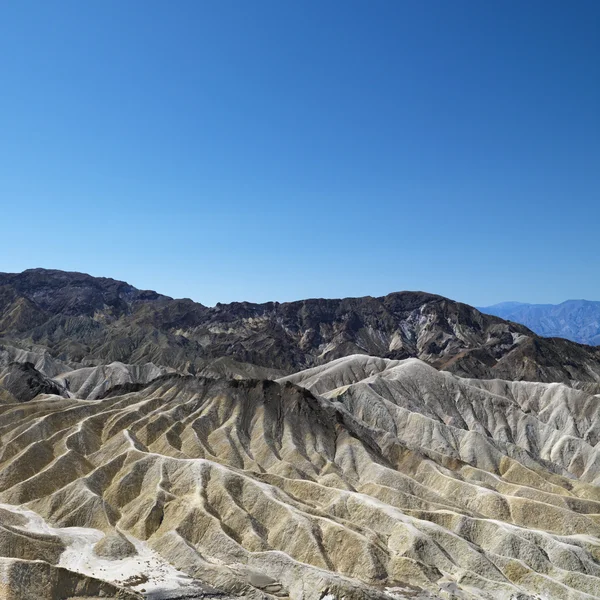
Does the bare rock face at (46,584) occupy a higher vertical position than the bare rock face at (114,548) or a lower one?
higher

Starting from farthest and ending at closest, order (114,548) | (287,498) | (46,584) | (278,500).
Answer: (287,498) < (278,500) < (114,548) < (46,584)

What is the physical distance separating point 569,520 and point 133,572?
205 ft

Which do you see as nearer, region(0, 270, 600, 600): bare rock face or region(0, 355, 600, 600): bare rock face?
region(0, 270, 600, 600): bare rock face

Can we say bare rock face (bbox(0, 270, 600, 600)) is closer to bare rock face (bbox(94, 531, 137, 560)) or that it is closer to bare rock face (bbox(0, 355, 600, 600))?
bare rock face (bbox(94, 531, 137, 560))

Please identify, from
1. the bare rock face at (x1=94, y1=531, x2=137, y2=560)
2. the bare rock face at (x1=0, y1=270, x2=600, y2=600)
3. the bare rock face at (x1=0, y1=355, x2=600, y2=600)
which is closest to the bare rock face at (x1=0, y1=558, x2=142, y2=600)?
the bare rock face at (x1=0, y1=270, x2=600, y2=600)

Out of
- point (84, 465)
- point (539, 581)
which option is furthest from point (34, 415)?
point (539, 581)

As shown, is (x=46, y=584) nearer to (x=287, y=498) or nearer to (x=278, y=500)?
(x=278, y=500)

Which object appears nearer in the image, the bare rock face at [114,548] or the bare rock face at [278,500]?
the bare rock face at [278,500]

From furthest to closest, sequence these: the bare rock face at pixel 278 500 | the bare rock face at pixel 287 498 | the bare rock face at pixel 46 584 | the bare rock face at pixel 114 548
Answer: the bare rock face at pixel 114 548
the bare rock face at pixel 287 498
the bare rock face at pixel 278 500
the bare rock face at pixel 46 584

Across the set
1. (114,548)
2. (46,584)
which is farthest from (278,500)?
(46,584)

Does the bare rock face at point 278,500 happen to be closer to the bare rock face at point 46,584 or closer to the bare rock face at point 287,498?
the bare rock face at point 46,584

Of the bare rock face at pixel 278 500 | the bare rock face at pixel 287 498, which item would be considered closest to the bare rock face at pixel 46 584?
the bare rock face at pixel 278 500

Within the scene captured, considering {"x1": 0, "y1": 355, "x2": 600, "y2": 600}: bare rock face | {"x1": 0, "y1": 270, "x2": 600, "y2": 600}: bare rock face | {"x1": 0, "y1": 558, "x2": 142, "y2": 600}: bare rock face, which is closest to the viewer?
{"x1": 0, "y1": 558, "x2": 142, "y2": 600}: bare rock face

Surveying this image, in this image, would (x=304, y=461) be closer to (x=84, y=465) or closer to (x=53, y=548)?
(x=84, y=465)
